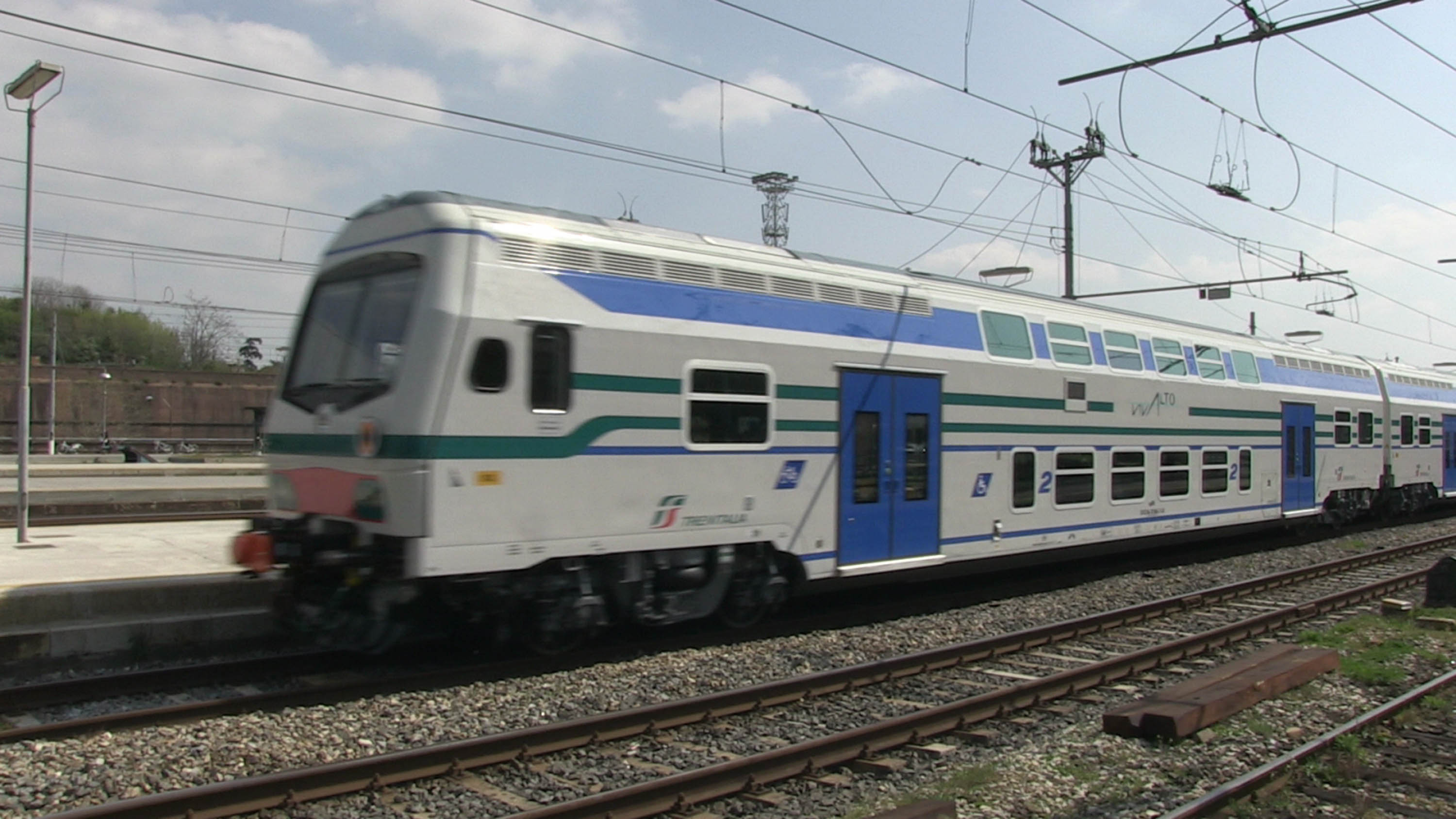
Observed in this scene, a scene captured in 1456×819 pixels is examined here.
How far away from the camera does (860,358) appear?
10.4 metres

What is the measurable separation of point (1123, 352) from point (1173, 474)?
80.8 inches

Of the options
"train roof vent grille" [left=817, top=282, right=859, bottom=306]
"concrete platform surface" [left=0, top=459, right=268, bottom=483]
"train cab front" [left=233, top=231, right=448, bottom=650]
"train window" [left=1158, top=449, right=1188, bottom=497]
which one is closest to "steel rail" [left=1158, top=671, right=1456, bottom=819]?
"train cab front" [left=233, top=231, right=448, bottom=650]

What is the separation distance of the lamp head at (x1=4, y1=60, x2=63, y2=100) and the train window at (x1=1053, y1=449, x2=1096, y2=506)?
12620 millimetres

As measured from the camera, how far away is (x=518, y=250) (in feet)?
26.0

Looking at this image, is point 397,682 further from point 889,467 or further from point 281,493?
point 889,467

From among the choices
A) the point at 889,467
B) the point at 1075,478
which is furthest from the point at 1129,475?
the point at 889,467

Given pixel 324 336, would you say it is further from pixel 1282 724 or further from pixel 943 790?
pixel 1282 724

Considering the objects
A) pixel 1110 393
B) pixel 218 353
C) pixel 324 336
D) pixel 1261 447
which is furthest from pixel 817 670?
pixel 218 353

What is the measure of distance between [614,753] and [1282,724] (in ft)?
14.9

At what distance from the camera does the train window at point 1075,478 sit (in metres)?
12.8

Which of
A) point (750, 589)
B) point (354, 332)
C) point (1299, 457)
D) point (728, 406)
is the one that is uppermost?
point (354, 332)

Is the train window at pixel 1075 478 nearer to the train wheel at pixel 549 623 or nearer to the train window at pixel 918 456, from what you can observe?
the train window at pixel 918 456

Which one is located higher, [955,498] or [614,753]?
[955,498]

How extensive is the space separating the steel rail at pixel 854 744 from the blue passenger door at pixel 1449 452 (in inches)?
714
